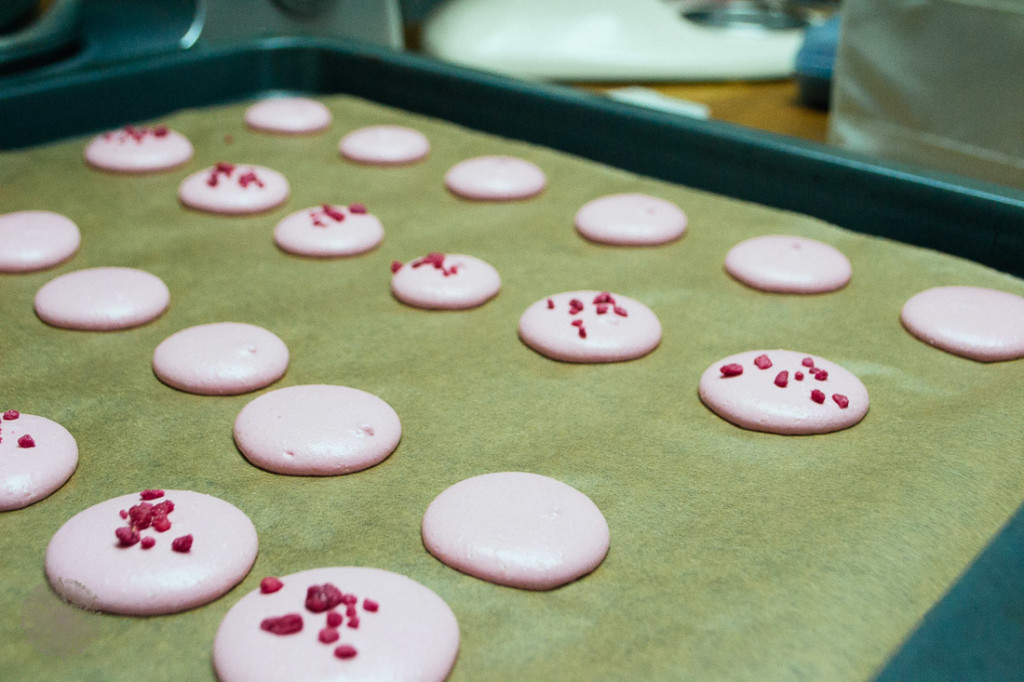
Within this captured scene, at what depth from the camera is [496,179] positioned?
1.22 meters

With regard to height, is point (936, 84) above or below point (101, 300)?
above

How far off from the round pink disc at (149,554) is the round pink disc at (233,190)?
562 mm

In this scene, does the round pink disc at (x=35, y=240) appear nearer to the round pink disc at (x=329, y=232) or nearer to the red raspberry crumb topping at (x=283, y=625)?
the round pink disc at (x=329, y=232)

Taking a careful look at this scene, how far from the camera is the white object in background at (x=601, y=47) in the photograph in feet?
6.11

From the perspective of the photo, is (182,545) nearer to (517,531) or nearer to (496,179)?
(517,531)

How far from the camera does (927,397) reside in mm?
844

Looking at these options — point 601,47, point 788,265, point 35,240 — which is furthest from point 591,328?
point 601,47

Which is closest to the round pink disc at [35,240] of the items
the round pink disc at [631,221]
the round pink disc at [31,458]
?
the round pink disc at [31,458]

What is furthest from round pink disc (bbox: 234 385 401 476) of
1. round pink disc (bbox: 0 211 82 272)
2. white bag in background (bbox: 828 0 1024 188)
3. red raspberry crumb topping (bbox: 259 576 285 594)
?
white bag in background (bbox: 828 0 1024 188)

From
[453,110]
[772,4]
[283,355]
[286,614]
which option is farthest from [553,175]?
[772,4]

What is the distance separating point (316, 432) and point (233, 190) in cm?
53

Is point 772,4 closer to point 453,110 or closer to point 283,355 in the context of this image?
point 453,110

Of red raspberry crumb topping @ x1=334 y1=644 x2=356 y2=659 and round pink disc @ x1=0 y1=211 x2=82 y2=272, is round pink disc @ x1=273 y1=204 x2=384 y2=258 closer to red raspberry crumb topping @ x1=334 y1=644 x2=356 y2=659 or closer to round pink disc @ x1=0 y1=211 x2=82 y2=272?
round pink disc @ x1=0 y1=211 x2=82 y2=272

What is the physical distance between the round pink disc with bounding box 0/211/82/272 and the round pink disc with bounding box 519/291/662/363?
1.69ft
